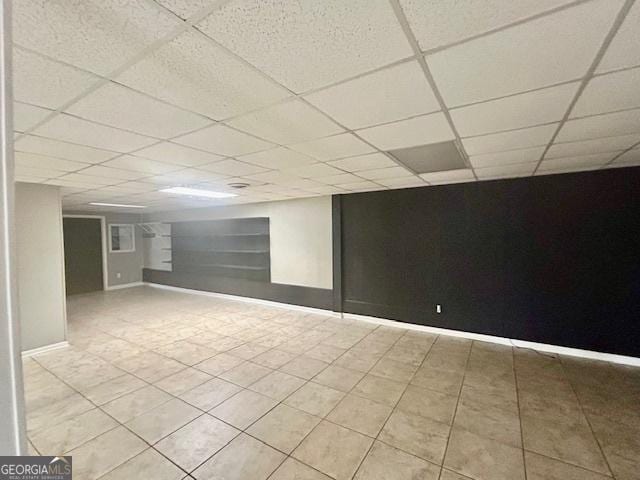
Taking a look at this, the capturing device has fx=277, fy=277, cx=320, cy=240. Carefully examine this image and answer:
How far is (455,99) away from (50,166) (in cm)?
397

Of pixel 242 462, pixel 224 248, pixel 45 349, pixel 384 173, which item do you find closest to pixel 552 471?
pixel 242 462

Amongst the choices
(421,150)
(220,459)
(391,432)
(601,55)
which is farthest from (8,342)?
(421,150)

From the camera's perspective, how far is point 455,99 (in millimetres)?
1679

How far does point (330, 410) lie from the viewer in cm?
257

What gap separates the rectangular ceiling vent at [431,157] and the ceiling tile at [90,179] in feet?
12.1

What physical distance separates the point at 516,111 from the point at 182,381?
399cm

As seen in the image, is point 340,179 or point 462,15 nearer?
point 462,15

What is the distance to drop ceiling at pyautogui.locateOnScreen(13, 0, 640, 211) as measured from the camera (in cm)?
104

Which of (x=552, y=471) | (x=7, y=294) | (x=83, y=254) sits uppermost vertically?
(x=7, y=294)

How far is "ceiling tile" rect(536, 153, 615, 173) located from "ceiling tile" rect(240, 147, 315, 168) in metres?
2.75

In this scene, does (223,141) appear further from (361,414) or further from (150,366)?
(150,366)

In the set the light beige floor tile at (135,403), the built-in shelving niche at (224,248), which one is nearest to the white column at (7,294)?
the light beige floor tile at (135,403)

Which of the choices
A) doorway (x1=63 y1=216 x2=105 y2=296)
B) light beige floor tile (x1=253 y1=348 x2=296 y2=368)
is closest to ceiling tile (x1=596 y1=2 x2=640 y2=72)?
light beige floor tile (x1=253 y1=348 x2=296 y2=368)

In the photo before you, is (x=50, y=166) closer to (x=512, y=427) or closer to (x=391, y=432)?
(x=391, y=432)
